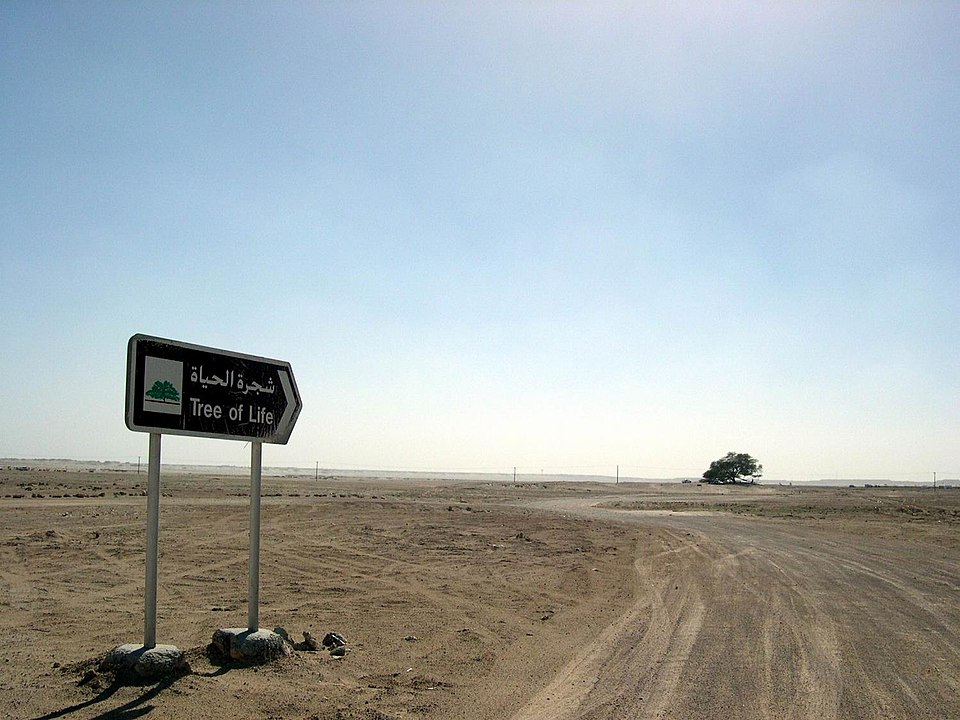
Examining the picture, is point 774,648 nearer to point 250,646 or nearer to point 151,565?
point 250,646

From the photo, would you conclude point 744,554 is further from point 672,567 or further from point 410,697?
point 410,697

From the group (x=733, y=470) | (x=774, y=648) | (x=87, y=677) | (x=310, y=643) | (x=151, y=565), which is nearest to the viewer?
(x=87, y=677)

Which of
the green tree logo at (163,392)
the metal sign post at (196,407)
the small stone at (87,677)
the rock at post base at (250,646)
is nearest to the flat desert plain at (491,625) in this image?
the small stone at (87,677)

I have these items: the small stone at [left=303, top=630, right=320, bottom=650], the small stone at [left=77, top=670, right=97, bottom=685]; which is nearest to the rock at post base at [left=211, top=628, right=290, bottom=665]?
the small stone at [left=303, top=630, right=320, bottom=650]

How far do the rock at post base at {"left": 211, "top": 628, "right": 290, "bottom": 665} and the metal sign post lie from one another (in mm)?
99

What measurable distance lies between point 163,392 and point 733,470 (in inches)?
5088

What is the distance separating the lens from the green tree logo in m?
7.07

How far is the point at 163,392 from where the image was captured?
23.4 ft

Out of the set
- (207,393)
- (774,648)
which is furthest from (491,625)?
(207,393)

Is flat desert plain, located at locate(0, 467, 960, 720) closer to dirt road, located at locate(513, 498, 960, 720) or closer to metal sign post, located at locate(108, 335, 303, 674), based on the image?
dirt road, located at locate(513, 498, 960, 720)

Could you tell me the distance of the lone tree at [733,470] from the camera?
125438 millimetres

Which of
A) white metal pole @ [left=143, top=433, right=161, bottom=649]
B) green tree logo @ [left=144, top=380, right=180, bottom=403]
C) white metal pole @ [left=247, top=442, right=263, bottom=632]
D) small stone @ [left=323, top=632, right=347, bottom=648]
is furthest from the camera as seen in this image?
small stone @ [left=323, top=632, right=347, bottom=648]

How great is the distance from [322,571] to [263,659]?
6578 millimetres

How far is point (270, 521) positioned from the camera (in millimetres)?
23922
